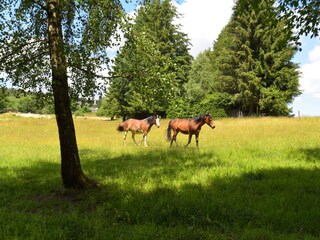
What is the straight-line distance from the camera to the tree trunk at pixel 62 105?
8.65m

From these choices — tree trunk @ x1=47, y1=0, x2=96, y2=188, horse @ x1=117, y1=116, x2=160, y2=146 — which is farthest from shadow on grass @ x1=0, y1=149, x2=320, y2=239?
horse @ x1=117, y1=116, x2=160, y2=146

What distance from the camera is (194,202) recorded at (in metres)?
7.38

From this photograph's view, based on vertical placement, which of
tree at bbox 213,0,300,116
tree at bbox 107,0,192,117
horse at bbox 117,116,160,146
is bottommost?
horse at bbox 117,116,160,146

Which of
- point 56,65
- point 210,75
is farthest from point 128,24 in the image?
point 210,75

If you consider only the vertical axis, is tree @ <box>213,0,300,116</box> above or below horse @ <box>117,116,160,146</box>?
above

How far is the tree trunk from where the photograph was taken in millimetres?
8648

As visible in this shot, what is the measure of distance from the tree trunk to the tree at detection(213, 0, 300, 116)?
35.7 m

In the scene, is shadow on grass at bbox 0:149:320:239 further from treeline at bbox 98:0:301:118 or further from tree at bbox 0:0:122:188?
treeline at bbox 98:0:301:118

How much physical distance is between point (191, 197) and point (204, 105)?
1627 inches

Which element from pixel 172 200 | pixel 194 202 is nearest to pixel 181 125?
pixel 172 200

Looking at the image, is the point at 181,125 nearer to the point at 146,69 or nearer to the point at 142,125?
the point at 142,125

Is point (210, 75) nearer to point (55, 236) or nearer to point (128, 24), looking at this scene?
point (128, 24)

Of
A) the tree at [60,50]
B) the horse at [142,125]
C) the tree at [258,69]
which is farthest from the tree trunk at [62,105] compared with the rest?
the tree at [258,69]

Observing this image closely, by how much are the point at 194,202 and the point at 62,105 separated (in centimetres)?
472
